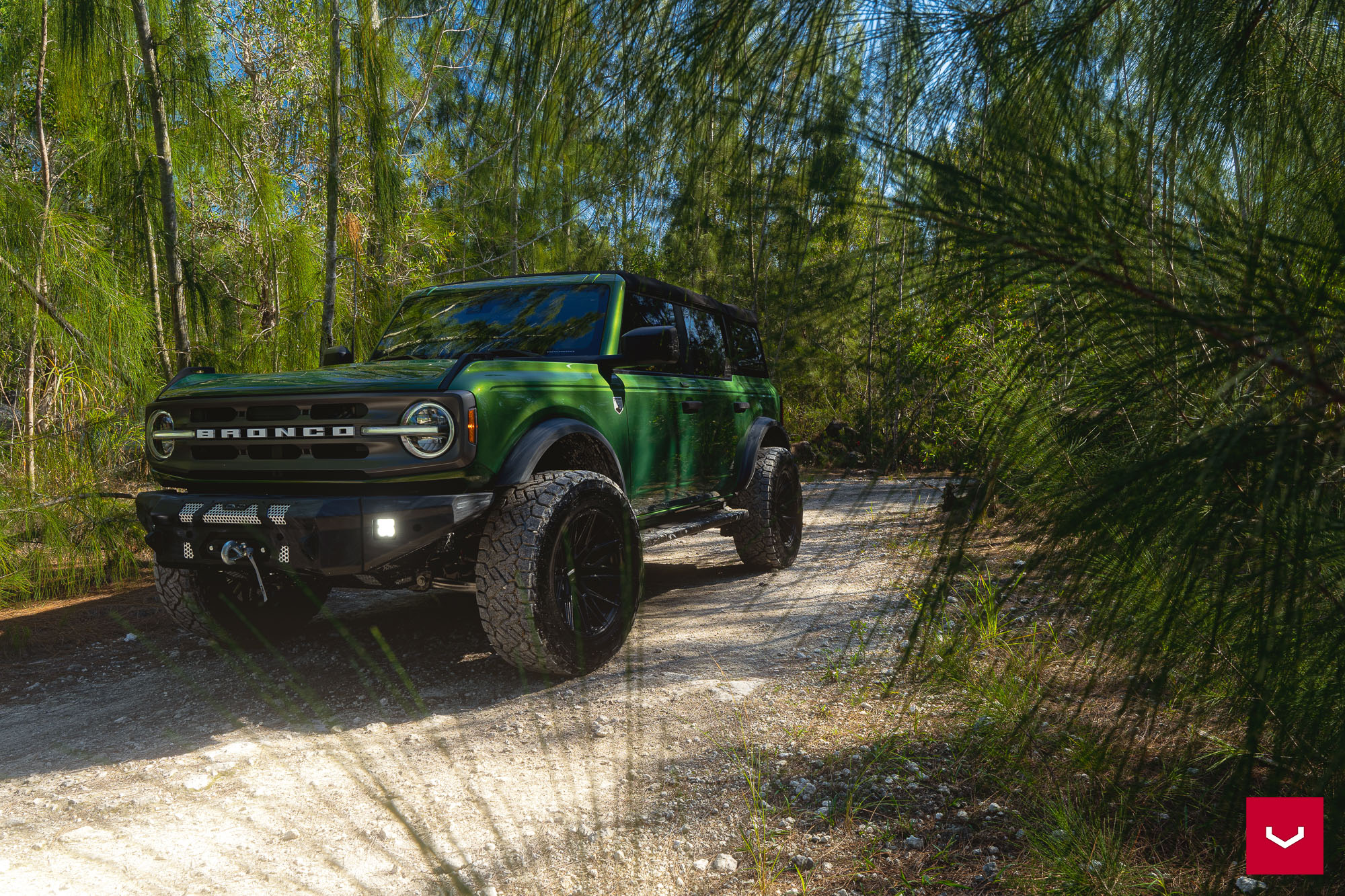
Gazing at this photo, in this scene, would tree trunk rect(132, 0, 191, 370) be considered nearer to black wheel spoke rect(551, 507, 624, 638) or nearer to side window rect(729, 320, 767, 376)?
black wheel spoke rect(551, 507, 624, 638)

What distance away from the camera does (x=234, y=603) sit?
4.04m

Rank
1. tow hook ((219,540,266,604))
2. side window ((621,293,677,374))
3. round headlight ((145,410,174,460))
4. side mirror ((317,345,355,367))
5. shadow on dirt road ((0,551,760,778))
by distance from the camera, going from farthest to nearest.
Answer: side mirror ((317,345,355,367)) < side window ((621,293,677,374)) < round headlight ((145,410,174,460)) < tow hook ((219,540,266,604)) < shadow on dirt road ((0,551,760,778))

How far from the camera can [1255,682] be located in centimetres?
111

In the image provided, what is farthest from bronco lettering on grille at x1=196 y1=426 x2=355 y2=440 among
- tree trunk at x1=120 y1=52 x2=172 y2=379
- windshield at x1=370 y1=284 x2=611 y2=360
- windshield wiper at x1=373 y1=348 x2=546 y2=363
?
tree trunk at x1=120 y1=52 x2=172 y2=379

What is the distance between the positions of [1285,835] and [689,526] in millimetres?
3460

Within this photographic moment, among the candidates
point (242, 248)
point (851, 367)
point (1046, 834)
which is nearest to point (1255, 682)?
point (851, 367)

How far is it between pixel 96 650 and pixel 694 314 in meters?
3.72

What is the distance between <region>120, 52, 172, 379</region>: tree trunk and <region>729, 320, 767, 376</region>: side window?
13.0 feet

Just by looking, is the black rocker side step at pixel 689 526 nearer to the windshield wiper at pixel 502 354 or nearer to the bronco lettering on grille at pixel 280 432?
the windshield wiper at pixel 502 354

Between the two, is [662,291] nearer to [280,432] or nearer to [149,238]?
[280,432]

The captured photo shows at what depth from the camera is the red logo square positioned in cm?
105

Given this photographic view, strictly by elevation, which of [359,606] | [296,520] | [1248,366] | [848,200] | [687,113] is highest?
[687,113]

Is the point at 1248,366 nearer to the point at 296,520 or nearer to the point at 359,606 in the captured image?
the point at 296,520

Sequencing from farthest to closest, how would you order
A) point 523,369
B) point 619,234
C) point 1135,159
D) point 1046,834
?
point 523,369, point 1046,834, point 619,234, point 1135,159
